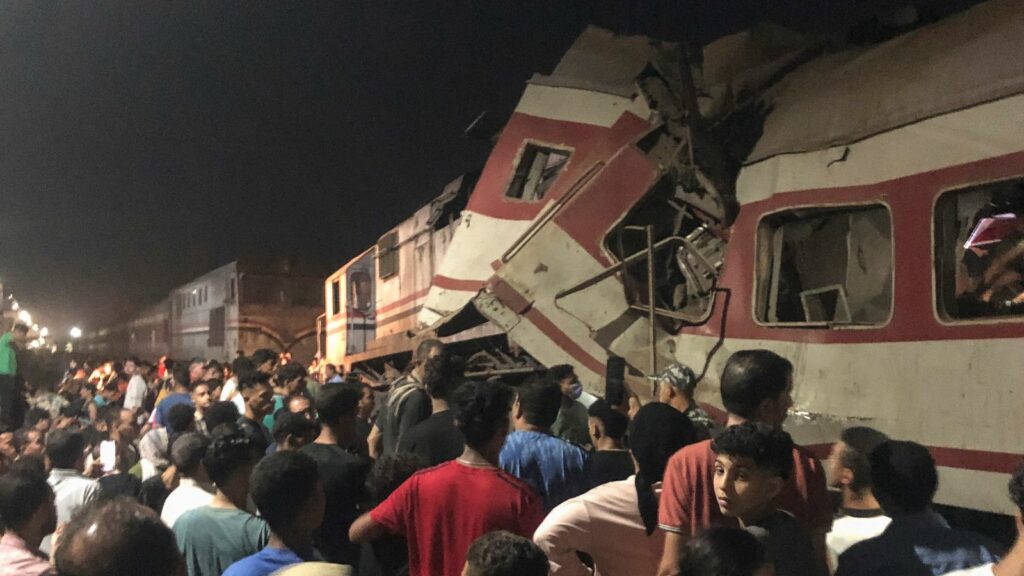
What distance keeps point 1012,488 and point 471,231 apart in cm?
652

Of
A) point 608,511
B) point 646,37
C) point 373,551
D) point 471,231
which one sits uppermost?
point 646,37

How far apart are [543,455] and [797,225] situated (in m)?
2.70

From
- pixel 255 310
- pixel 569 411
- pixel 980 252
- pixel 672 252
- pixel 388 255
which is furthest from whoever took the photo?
pixel 255 310

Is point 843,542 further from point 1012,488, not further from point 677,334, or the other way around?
point 677,334

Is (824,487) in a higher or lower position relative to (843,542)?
higher

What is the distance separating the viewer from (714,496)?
2.57 metres

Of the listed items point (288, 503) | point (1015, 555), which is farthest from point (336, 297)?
point (1015, 555)

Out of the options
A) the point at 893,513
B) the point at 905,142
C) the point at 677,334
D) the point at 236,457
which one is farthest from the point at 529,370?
the point at 893,513

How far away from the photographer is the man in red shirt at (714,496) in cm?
256

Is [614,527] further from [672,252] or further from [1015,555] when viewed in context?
[672,252]

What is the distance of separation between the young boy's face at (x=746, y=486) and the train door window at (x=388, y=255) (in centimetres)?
1156

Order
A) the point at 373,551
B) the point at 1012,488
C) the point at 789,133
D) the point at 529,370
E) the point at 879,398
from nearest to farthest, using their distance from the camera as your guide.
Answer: the point at 1012,488
the point at 373,551
the point at 879,398
the point at 789,133
the point at 529,370

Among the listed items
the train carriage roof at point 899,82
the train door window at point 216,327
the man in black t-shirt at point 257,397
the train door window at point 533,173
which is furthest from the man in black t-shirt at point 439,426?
the train door window at point 216,327

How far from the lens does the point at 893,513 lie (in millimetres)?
2566
